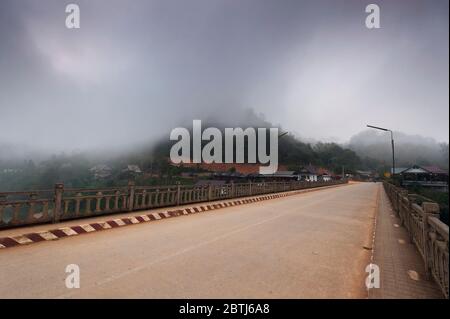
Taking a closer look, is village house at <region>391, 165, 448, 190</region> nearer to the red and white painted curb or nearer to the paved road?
the red and white painted curb

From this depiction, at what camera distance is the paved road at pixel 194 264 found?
11.9ft

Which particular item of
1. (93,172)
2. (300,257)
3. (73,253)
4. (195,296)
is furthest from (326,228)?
(93,172)

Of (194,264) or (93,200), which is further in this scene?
(93,200)

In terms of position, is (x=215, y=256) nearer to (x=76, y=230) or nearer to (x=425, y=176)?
(x=76, y=230)

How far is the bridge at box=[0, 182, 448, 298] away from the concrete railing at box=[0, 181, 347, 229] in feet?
0.17

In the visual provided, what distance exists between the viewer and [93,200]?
12.8m

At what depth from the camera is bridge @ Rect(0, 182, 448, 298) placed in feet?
12.0

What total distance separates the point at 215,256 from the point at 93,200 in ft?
32.3

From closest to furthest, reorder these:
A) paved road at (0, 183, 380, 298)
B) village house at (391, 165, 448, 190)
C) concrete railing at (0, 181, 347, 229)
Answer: paved road at (0, 183, 380, 298)
concrete railing at (0, 181, 347, 229)
village house at (391, 165, 448, 190)

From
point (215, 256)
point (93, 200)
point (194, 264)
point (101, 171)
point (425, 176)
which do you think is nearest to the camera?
point (194, 264)

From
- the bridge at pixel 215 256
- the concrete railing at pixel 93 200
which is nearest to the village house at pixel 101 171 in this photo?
the concrete railing at pixel 93 200

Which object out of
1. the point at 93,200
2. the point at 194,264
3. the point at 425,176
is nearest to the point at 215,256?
the point at 194,264

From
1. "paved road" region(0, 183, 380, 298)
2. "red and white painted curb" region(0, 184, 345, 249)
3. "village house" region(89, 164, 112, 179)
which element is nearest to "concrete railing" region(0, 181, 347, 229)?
"red and white painted curb" region(0, 184, 345, 249)
